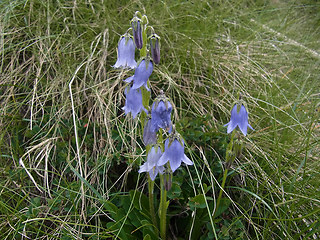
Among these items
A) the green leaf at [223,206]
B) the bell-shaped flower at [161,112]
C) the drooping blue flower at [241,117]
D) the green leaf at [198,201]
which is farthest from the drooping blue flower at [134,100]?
the green leaf at [223,206]

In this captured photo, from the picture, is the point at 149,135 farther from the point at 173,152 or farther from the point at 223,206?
the point at 223,206

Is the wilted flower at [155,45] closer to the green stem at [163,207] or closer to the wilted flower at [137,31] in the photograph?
the wilted flower at [137,31]

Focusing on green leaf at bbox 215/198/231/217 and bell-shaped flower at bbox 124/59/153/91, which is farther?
green leaf at bbox 215/198/231/217

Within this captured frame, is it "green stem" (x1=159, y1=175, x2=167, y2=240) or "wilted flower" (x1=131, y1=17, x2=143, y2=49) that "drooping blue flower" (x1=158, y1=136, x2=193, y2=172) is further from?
"wilted flower" (x1=131, y1=17, x2=143, y2=49)

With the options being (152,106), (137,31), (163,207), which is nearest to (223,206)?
(163,207)

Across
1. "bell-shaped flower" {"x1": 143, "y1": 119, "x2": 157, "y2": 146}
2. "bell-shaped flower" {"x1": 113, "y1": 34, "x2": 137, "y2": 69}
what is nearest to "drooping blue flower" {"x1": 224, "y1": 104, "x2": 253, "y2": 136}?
"bell-shaped flower" {"x1": 143, "y1": 119, "x2": 157, "y2": 146}

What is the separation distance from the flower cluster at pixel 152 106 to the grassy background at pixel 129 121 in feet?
1.26

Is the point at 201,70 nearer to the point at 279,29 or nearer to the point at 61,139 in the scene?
the point at 61,139

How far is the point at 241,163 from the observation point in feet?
6.61

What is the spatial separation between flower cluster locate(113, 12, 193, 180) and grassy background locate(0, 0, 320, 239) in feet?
1.26

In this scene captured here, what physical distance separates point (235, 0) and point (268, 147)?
2.09 meters

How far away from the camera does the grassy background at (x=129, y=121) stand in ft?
6.07

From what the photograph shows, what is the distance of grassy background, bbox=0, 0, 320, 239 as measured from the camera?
1850mm

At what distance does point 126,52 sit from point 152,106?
35cm
